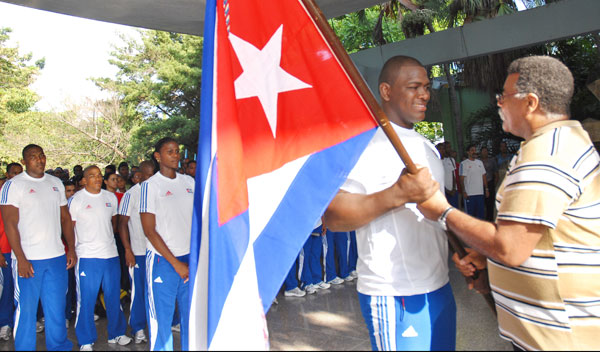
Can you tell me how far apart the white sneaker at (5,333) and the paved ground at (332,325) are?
0.41 feet

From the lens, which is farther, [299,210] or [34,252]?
[34,252]

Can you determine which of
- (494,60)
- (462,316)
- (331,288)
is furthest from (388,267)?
(494,60)

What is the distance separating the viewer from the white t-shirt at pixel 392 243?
6.40 ft

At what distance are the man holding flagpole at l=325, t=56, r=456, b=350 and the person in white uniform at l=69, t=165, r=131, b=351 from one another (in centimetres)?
371

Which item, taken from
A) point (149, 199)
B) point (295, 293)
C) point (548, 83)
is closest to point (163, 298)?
point (149, 199)

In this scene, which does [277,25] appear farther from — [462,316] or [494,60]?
[494,60]

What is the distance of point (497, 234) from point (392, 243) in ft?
1.42

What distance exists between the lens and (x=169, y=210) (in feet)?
13.9

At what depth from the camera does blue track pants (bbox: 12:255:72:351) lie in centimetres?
443

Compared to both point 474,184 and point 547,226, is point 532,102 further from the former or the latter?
→ point 474,184

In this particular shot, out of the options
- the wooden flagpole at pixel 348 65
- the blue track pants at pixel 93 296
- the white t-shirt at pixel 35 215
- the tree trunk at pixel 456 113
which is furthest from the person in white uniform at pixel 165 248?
the tree trunk at pixel 456 113

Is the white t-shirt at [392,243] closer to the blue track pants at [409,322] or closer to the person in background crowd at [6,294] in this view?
the blue track pants at [409,322]

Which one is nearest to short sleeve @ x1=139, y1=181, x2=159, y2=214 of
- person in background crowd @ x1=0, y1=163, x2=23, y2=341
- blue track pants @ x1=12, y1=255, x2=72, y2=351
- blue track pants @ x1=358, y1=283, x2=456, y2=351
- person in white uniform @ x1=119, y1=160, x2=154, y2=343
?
person in white uniform @ x1=119, y1=160, x2=154, y2=343

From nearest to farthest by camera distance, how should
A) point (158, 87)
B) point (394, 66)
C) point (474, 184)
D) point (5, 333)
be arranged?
point (394, 66) → point (5, 333) → point (474, 184) → point (158, 87)
